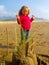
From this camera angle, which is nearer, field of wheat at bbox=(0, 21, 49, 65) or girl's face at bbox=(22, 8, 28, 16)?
field of wheat at bbox=(0, 21, 49, 65)

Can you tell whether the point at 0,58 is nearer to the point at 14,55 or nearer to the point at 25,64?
the point at 14,55

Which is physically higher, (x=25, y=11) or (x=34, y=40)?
(x=25, y=11)

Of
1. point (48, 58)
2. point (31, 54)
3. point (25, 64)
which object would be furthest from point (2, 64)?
point (48, 58)

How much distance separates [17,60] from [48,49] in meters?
2.94

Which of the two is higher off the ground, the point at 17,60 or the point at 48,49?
the point at 17,60

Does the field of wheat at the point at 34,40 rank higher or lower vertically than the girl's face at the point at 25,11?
lower

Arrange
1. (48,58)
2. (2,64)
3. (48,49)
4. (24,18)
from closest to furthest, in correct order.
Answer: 1. (2,64)
2. (48,58)
3. (24,18)
4. (48,49)

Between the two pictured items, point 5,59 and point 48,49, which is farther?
point 48,49

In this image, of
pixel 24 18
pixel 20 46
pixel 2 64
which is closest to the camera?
pixel 2 64

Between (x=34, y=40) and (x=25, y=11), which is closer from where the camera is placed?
(x=25, y=11)

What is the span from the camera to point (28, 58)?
13.1ft

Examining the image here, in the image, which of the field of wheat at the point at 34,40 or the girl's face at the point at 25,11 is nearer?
the field of wheat at the point at 34,40

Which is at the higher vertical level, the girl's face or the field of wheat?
the girl's face

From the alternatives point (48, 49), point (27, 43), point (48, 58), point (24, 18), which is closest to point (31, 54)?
point (27, 43)
